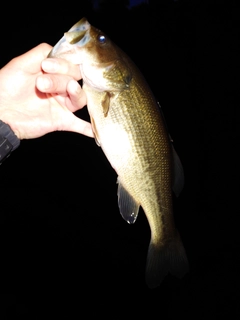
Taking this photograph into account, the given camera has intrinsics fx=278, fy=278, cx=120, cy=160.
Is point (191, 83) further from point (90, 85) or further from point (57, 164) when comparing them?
point (90, 85)

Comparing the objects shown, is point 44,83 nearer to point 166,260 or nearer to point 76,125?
point 76,125

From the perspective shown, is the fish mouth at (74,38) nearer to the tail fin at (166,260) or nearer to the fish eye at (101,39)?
the fish eye at (101,39)

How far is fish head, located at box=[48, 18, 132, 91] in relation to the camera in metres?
1.60

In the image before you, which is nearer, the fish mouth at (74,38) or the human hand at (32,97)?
the fish mouth at (74,38)

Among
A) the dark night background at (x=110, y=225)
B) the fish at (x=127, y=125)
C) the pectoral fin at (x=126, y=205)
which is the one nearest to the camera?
the fish at (x=127, y=125)

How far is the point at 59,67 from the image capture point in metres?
1.61

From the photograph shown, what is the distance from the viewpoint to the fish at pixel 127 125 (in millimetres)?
1634

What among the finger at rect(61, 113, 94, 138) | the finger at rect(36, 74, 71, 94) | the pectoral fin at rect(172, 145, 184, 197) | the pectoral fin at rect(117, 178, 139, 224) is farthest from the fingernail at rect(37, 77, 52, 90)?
the pectoral fin at rect(172, 145, 184, 197)

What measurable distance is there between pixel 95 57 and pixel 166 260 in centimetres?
144

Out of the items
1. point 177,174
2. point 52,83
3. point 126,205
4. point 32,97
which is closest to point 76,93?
point 52,83

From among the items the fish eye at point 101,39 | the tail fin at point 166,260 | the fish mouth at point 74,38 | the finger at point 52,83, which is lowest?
the tail fin at point 166,260

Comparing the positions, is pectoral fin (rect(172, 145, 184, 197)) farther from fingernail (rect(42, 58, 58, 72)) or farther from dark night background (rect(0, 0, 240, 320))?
dark night background (rect(0, 0, 240, 320))

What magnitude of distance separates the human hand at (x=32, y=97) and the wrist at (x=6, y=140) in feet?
0.36

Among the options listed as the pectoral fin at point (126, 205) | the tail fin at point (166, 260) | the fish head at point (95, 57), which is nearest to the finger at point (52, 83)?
the fish head at point (95, 57)
